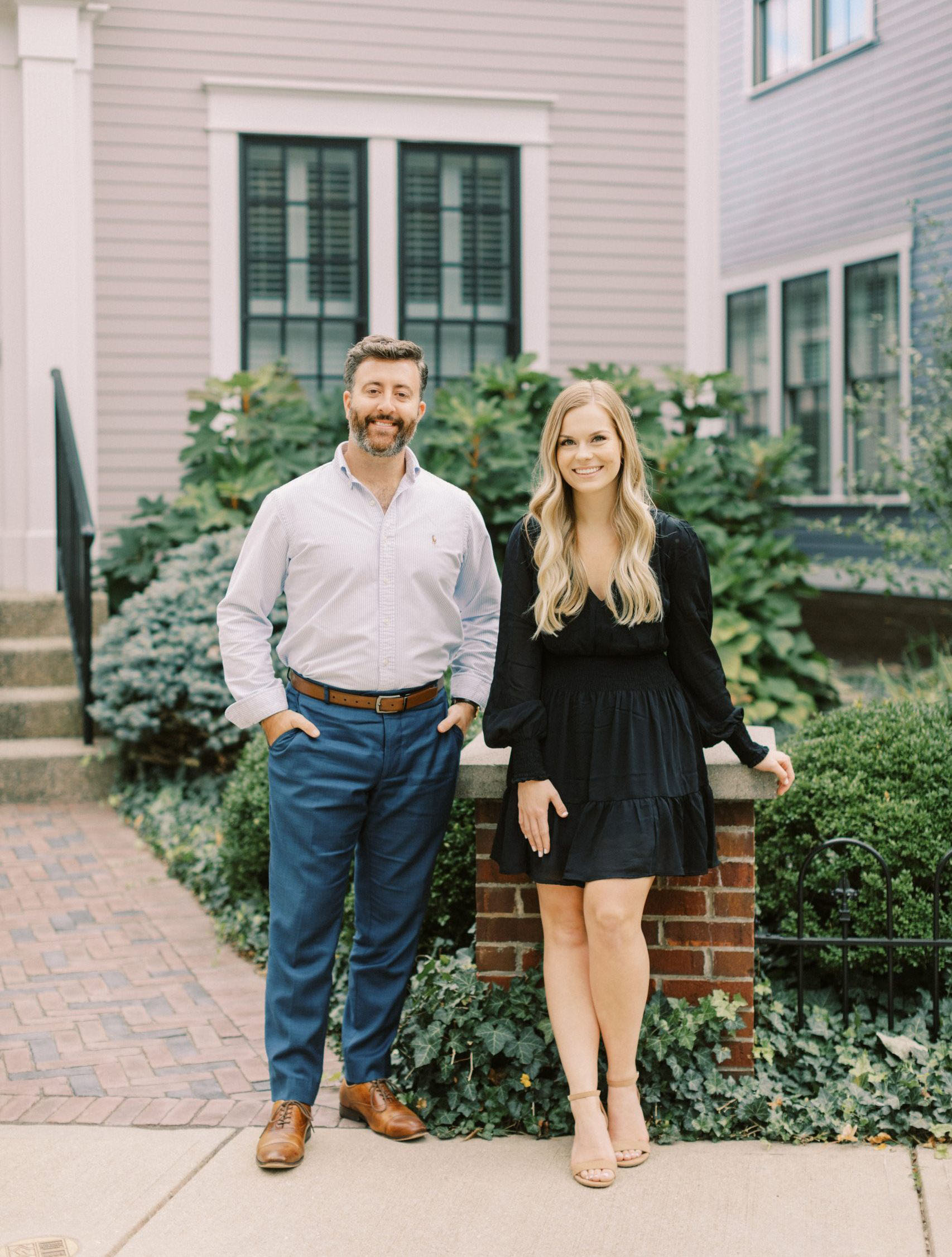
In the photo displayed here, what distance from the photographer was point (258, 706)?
3314mm

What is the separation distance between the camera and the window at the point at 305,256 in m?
8.72

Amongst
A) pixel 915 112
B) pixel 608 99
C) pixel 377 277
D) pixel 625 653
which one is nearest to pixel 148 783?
pixel 377 277

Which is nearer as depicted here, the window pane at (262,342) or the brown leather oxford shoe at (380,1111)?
the brown leather oxford shoe at (380,1111)

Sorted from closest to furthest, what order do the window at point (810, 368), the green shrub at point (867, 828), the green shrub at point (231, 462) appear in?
1. the green shrub at point (867, 828)
2. the green shrub at point (231, 462)
3. the window at point (810, 368)

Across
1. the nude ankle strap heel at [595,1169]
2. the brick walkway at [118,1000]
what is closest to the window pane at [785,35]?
the brick walkway at [118,1000]

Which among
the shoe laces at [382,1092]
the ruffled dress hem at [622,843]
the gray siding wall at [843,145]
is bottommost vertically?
the shoe laces at [382,1092]

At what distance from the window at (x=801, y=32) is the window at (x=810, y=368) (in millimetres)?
1978

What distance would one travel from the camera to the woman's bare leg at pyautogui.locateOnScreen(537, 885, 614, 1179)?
128 inches

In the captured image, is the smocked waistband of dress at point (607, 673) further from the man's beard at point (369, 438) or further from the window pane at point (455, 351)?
the window pane at point (455, 351)

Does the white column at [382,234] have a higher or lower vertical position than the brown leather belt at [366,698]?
higher

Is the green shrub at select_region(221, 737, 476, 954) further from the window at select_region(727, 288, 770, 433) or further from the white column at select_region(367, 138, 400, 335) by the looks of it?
the window at select_region(727, 288, 770, 433)

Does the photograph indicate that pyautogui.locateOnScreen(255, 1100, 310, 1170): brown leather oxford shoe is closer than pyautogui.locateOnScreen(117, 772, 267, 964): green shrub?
Yes

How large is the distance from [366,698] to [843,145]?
34.4 ft

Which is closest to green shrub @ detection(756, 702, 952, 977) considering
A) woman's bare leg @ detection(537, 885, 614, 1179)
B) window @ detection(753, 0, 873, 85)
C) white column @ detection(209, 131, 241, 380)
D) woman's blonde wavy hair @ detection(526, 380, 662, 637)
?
woman's bare leg @ detection(537, 885, 614, 1179)
